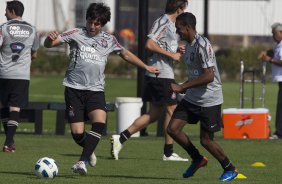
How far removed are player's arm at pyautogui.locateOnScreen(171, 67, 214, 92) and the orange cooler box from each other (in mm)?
7101

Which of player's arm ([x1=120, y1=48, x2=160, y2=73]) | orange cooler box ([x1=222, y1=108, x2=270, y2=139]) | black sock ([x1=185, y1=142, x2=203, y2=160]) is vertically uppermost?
player's arm ([x1=120, y1=48, x2=160, y2=73])

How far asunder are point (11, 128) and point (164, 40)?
2581mm

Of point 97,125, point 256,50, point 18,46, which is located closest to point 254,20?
point 256,50

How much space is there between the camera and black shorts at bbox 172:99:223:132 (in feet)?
40.2

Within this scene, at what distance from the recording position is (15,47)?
15836 millimetres

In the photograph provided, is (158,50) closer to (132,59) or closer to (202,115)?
(132,59)

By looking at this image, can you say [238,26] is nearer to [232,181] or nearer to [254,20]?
[254,20]

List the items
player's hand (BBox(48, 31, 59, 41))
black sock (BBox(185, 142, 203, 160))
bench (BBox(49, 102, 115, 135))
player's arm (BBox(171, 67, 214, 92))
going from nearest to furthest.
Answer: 1. player's arm (BBox(171, 67, 214, 92))
2. black sock (BBox(185, 142, 203, 160))
3. player's hand (BBox(48, 31, 59, 41))
4. bench (BBox(49, 102, 115, 135))

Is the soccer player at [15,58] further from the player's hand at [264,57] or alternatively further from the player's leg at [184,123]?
the player's hand at [264,57]

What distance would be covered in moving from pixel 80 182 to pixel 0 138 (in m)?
6.47

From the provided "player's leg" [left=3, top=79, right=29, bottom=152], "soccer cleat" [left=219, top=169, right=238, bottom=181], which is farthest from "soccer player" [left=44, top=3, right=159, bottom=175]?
"player's leg" [left=3, top=79, right=29, bottom=152]

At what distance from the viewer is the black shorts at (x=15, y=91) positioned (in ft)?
52.3

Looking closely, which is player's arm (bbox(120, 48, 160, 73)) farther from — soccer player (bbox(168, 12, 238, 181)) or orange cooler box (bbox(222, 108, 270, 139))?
orange cooler box (bbox(222, 108, 270, 139))

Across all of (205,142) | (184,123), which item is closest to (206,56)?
(184,123)
